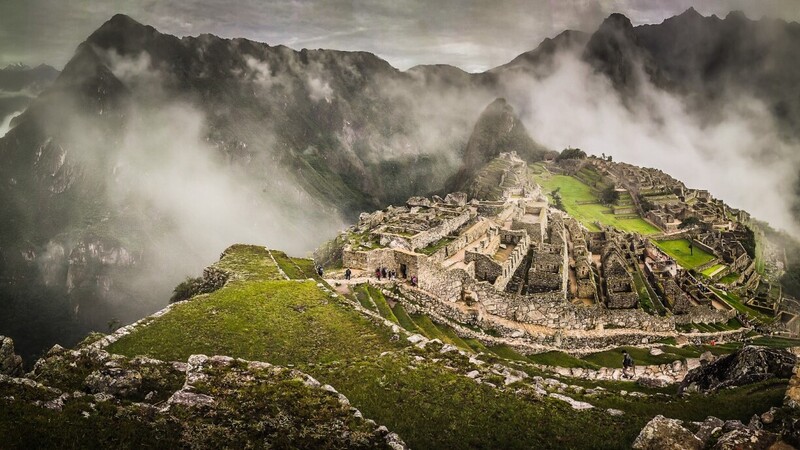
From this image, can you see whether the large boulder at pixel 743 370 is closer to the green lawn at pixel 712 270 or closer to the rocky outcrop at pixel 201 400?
the rocky outcrop at pixel 201 400

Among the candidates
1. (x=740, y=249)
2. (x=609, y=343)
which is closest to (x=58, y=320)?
(x=609, y=343)

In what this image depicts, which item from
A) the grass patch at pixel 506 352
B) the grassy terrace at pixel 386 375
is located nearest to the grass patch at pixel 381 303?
the grassy terrace at pixel 386 375

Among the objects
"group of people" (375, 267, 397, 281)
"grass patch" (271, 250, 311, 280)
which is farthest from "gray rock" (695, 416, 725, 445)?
"group of people" (375, 267, 397, 281)

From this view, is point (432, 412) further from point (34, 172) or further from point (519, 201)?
point (34, 172)

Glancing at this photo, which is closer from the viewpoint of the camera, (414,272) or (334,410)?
(334,410)

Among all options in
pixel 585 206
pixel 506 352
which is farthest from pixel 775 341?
pixel 585 206

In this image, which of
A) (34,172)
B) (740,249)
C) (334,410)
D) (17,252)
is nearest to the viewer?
(334,410)

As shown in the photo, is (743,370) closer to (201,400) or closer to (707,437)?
(707,437)
